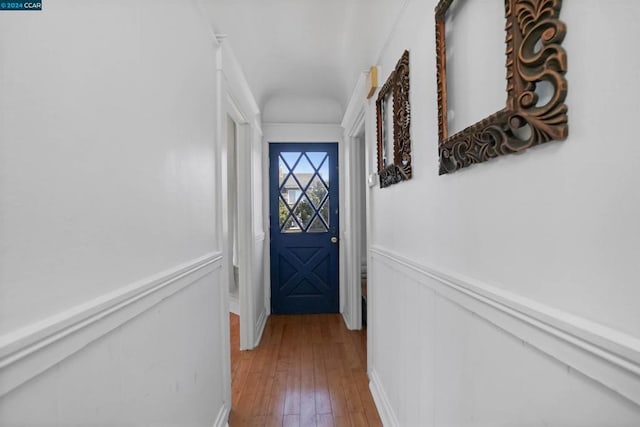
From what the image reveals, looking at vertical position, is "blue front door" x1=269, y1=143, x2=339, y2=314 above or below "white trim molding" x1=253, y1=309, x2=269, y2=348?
above

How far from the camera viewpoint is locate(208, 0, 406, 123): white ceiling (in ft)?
6.49

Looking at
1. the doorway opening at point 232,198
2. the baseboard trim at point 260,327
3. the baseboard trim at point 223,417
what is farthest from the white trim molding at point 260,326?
the baseboard trim at point 223,417

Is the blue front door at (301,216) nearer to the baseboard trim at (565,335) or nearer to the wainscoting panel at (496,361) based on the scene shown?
the wainscoting panel at (496,361)

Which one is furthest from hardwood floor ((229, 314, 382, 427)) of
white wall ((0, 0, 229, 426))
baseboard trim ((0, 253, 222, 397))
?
baseboard trim ((0, 253, 222, 397))

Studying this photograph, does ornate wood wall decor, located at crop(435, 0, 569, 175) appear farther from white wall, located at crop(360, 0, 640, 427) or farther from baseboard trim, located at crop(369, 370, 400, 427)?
baseboard trim, located at crop(369, 370, 400, 427)

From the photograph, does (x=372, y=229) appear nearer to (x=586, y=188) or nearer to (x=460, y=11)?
(x=460, y=11)

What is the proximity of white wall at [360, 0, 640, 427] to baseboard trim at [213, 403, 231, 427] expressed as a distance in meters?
1.01

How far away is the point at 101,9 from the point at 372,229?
186 centimetres

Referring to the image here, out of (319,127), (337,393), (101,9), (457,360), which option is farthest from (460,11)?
(319,127)

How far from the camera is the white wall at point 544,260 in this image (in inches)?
19.9

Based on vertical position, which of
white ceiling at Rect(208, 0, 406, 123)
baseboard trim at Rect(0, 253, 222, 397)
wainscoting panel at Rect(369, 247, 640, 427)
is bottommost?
wainscoting panel at Rect(369, 247, 640, 427)

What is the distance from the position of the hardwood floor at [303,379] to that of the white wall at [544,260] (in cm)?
82

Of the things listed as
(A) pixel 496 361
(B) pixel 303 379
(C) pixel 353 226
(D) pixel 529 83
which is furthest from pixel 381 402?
(D) pixel 529 83

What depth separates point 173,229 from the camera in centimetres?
116
